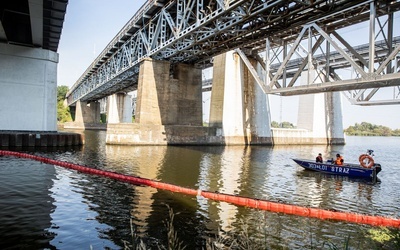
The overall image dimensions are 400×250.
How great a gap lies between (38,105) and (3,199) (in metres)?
22.7

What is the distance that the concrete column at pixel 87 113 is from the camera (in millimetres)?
116500

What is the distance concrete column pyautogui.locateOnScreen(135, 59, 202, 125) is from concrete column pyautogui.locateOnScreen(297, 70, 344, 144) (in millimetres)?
26670

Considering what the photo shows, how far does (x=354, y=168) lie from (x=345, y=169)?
2.20 ft

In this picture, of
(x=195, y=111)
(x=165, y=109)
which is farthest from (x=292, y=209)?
(x=195, y=111)

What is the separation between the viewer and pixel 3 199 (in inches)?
458

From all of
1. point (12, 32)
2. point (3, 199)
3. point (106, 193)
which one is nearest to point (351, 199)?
point (106, 193)

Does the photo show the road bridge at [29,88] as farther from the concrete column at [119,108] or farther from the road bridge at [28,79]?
the concrete column at [119,108]

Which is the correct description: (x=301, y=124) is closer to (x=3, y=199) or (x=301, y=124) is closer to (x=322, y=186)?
(x=322, y=186)

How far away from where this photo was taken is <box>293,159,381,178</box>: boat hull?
69.5ft

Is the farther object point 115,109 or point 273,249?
point 115,109

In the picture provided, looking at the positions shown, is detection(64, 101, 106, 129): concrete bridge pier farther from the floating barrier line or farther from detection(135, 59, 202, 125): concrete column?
Answer: the floating barrier line

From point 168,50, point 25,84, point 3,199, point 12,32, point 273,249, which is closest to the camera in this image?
point 273,249

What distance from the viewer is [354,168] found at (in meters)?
21.9

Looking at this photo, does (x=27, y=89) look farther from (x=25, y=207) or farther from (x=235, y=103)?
(x=235, y=103)
